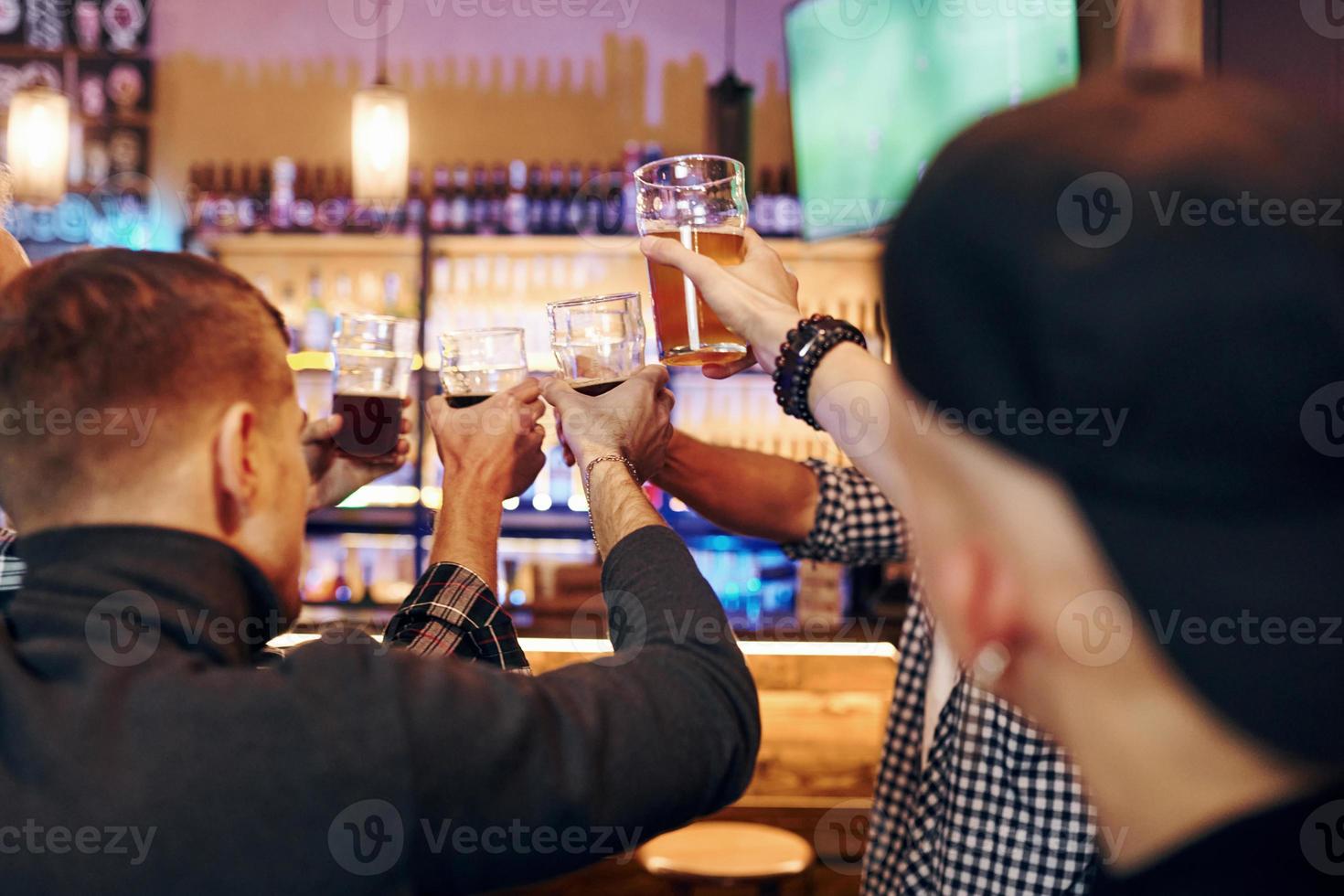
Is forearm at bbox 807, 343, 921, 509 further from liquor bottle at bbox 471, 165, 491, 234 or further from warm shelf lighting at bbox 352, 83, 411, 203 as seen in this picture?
liquor bottle at bbox 471, 165, 491, 234

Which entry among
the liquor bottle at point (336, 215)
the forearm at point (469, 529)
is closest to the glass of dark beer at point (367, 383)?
the forearm at point (469, 529)

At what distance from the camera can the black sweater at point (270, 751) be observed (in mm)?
822

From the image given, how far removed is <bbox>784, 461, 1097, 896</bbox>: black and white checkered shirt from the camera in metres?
1.42

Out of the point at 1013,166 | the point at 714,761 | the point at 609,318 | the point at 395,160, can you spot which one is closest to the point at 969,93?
the point at 395,160

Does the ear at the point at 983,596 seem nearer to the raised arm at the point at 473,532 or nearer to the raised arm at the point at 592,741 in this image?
the raised arm at the point at 592,741

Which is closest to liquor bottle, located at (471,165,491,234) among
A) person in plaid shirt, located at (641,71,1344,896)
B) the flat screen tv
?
the flat screen tv

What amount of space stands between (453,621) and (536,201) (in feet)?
12.9

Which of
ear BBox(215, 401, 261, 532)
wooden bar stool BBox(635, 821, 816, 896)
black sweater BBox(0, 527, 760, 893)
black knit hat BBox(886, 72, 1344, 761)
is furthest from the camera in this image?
wooden bar stool BBox(635, 821, 816, 896)

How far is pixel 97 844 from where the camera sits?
808 mm

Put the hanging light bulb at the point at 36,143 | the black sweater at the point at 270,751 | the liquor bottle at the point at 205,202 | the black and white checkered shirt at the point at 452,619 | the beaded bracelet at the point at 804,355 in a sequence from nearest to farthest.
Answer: the black sweater at the point at 270,751 → the beaded bracelet at the point at 804,355 → the black and white checkered shirt at the point at 452,619 → the hanging light bulb at the point at 36,143 → the liquor bottle at the point at 205,202

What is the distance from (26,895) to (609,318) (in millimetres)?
896

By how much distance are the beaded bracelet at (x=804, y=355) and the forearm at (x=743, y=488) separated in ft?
2.21

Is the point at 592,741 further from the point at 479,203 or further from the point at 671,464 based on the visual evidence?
the point at 479,203

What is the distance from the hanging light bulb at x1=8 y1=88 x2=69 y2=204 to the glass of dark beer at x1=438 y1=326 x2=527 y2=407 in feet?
11.9
